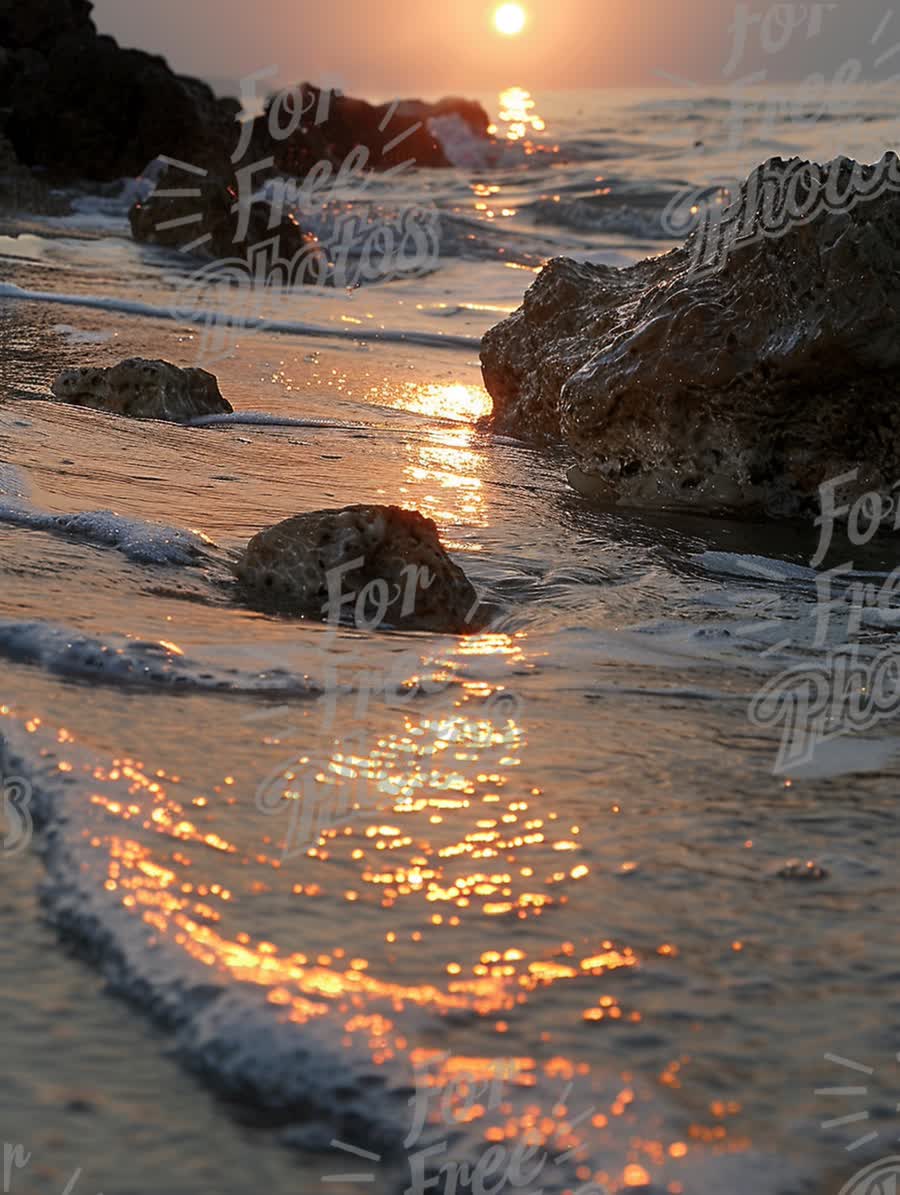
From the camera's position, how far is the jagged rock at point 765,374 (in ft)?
17.0

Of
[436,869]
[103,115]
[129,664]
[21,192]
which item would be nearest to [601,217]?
[21,192]

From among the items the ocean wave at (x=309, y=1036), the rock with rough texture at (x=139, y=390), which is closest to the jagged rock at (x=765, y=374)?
the rock with rough texture at (x=139, y=390)

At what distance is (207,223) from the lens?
14617mm

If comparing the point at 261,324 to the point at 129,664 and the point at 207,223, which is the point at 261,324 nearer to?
the point at 207,223

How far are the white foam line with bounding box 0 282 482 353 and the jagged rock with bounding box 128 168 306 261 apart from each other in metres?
4.42

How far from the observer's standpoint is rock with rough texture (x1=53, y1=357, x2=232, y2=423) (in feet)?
20.5

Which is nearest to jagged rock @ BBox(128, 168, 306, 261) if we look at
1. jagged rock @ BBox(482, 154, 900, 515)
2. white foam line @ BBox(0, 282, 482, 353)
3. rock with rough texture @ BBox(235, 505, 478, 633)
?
white foam line @ BBox(0, 282, 482, 353)

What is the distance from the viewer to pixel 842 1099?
1793mm

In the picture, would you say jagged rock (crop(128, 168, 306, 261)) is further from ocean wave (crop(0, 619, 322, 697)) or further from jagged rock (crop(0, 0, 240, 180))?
ocean wave (crop(0, 619, 322, 697))

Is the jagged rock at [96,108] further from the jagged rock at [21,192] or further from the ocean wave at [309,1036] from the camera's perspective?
the ocean wave at [309,1036]

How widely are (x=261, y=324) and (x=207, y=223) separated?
16.5ft

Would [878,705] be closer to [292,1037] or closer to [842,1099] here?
[842,1099]

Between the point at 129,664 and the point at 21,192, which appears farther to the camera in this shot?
the point at 21,192

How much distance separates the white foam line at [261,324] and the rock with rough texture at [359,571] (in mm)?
6236
